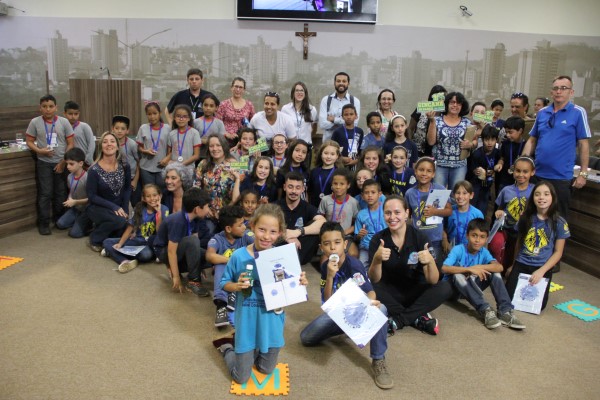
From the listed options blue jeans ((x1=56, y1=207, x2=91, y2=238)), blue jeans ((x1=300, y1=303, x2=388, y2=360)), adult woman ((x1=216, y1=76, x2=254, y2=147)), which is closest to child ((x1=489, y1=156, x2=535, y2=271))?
blue jeans ((x1=300, y1=303, x2=388, y2=360))

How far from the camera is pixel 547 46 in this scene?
780 centimetres

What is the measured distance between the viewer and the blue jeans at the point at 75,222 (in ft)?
16.7

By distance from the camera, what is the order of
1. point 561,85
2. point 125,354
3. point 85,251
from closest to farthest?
point 125,354 < point 561,85 < point 85,251

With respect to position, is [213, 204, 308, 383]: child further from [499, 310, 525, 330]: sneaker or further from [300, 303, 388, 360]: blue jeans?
[499, 310, 525, 330]: sneaker

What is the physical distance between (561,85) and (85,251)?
4574 mm

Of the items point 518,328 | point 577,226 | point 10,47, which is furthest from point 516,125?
point 10,47

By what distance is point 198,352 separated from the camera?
2.98 m

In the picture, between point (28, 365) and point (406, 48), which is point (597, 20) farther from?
point (28, 365)

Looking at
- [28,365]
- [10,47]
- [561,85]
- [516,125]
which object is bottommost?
[28,365]

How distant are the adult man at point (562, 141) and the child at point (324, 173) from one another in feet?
6.11

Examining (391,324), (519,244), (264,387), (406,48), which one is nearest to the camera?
(264,387)

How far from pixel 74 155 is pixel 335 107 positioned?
2.81 m

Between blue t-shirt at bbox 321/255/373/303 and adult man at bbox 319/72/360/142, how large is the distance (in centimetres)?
266

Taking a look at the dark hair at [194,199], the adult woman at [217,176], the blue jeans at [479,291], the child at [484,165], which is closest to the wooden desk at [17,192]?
the adult woman at [217,176]
